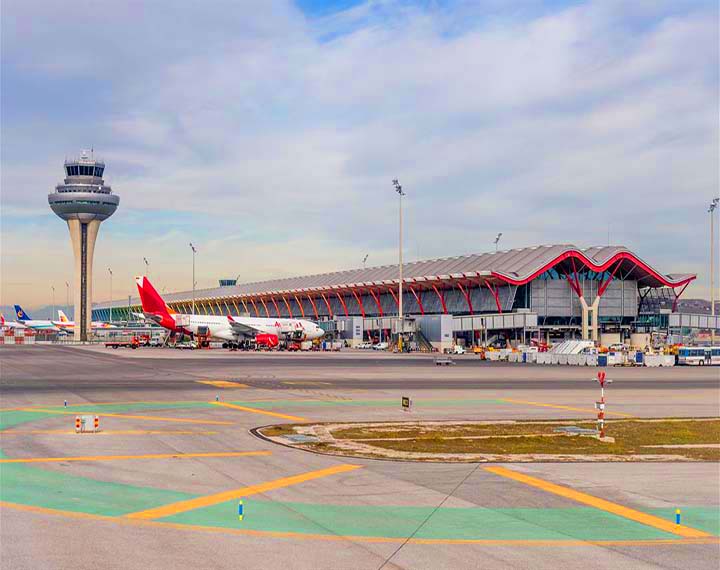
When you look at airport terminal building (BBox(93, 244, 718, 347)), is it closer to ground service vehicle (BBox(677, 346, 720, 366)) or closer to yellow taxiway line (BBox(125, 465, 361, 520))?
ground service vehicle (BBox(677, 346, 720, 366))

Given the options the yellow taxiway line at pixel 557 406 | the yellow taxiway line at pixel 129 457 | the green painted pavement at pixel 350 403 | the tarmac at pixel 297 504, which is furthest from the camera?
the green painted pavement at pixel 350 403

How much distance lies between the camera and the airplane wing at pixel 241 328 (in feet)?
389

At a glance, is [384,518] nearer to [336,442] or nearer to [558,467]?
[558,467]

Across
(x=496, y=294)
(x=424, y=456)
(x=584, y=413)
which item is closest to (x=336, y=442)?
(x=424, y=456)

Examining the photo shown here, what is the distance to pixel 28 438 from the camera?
980 inches

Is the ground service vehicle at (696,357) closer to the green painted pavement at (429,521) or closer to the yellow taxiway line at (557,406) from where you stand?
the yellow taxiway line at (557,406)

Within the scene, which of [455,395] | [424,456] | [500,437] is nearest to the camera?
[424,456]

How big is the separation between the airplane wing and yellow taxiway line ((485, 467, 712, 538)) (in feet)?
329

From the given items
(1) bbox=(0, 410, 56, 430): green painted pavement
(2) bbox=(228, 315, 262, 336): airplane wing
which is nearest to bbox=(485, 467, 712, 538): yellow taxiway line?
(1) bbox=(0, 410, 56, 430): green painted pavement

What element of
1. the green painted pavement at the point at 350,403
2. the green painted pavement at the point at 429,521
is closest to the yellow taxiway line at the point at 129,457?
the green painted pavement at the point at 429,521

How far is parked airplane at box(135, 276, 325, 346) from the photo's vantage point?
373ft

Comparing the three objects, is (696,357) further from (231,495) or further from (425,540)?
(425,540)

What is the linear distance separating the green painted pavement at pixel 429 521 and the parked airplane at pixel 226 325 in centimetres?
10149

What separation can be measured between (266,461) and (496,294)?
115752mm
